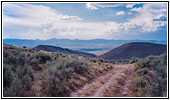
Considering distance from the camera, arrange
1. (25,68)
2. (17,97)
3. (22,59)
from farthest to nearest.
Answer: (22,59), (25,68), (17,97)

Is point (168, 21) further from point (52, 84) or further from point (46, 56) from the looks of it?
point (46, 56)

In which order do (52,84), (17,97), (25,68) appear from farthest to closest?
(25,68)
(52,84)
(17,97)

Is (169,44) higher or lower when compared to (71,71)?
higher

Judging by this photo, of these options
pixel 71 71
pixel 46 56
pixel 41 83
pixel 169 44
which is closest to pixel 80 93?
pixel 41 83

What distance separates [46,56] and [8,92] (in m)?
8.43

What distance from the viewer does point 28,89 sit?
26.7 feet

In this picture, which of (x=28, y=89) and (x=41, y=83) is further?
(x=41, y=83)

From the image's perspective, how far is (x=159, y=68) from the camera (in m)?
11.1

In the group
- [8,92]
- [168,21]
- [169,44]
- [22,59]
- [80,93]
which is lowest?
[80,93]

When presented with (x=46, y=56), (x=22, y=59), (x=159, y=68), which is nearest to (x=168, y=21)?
(x=159, y=68)

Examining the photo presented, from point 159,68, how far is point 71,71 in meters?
5.37

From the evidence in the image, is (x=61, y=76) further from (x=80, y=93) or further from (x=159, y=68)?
(x=159, y=68)

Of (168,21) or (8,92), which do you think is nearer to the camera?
(8,92)

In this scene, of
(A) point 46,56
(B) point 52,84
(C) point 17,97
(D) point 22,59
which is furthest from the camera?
(A) point 46,56
